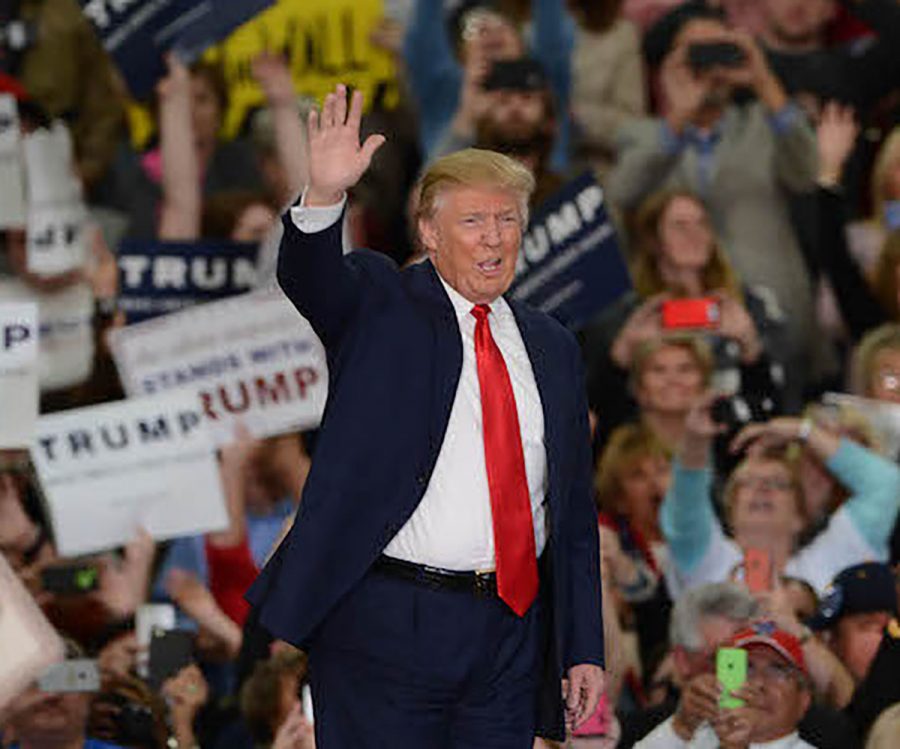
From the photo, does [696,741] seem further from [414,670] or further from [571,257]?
[571,257]

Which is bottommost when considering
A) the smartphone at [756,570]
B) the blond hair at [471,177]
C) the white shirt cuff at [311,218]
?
the smartphone at [756,570]

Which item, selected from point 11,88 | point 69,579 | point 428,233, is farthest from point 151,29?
point 428,233

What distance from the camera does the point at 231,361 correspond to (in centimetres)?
771

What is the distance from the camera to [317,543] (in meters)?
4.59

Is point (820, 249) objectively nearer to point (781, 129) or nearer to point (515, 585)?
point (781, 129)

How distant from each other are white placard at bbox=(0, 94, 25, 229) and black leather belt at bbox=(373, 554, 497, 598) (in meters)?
3.93

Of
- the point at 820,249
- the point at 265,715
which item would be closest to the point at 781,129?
the point at 820,249

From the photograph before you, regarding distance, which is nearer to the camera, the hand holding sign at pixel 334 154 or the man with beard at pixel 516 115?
the hand holding sign at pixel 334 154

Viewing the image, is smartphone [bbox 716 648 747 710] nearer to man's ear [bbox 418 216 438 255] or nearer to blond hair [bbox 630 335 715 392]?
man's ear [bbox 418 216 438 255]

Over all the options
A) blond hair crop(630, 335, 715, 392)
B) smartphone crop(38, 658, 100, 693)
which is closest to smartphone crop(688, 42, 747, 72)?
blond hair crop(630, 335, 715, 392)

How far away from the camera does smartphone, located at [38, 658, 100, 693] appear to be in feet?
21.3

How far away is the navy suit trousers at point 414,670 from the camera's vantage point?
15.1ft

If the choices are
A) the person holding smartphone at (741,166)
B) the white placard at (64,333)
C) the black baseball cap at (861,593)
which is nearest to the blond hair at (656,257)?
the person holding smartphone at (741,166)

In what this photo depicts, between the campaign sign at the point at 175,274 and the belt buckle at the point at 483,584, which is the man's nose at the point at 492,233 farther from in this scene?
the campaign sign at the point at 175,274
